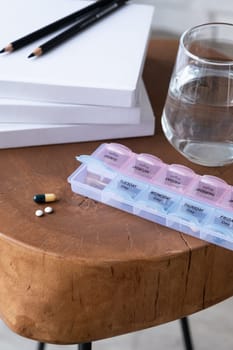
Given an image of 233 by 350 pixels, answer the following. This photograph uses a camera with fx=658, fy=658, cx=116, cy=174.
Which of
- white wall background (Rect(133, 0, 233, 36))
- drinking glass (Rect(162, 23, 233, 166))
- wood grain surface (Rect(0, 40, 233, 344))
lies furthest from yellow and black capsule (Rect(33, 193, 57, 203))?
white wall background (Rect(133, 0, 233, 36))

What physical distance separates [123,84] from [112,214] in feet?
0.37

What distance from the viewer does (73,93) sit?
1.80ft

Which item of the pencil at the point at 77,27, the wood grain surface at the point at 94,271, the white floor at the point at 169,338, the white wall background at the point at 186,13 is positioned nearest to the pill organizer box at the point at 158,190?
the wood grain surface at the point at 94,271

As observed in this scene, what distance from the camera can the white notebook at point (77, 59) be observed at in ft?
1.80

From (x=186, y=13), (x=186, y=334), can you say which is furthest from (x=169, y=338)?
(x=186, y=13)

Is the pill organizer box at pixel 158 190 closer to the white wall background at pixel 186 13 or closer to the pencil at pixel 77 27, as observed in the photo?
the pencil at pixel 77 27

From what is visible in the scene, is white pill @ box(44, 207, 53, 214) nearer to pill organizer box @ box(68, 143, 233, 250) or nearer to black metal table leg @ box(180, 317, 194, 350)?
pill organizer box @ box(68, 143, 233, 250)

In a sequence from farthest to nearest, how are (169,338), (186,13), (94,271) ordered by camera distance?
(169,338)
(186,13)
(94,271)

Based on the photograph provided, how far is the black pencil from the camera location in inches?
23.2

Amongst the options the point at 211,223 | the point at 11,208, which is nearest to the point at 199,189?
→ the point at 211,223

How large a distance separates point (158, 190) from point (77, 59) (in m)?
0.15

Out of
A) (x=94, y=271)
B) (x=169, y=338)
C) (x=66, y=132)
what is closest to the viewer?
(x=94, y=271)

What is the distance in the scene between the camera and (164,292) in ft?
1.59

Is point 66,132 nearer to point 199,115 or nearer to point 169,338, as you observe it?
point 199,115
